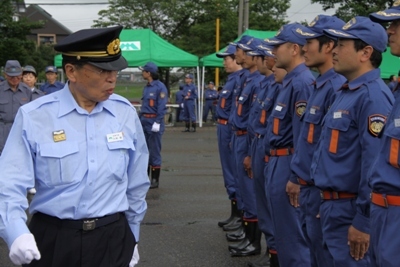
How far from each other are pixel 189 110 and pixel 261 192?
1802 centimetres

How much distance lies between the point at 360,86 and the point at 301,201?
1016mm

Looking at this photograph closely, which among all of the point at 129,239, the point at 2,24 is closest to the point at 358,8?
the point at 2,24

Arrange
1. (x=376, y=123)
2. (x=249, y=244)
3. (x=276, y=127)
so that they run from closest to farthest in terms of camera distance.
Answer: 1. (x=376, y=123)
2. (x=276, y=127)
3. (x=249, y=244)

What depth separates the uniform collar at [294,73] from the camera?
562 cm

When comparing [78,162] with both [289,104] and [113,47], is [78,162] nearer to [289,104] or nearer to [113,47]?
[113,47]

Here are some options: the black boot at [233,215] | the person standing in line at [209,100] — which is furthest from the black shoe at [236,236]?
the person standing in line at [209,100]

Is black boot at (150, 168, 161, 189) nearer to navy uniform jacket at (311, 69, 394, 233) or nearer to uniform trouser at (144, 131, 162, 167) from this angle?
uniform trouser at (144, 131, 162, 167)

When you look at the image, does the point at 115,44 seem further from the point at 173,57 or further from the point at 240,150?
the point at 173,57

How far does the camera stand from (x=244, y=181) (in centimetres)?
→ 740

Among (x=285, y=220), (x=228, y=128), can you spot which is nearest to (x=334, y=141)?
(x=285, y=220)

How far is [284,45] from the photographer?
18.8ft

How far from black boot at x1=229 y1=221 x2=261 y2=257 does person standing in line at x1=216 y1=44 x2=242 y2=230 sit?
1.10 meters

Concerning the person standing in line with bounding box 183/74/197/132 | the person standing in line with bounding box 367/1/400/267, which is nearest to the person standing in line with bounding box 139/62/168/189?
the person standing in line with bounding box 367/1/400/267

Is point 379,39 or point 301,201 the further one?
point 301,201
